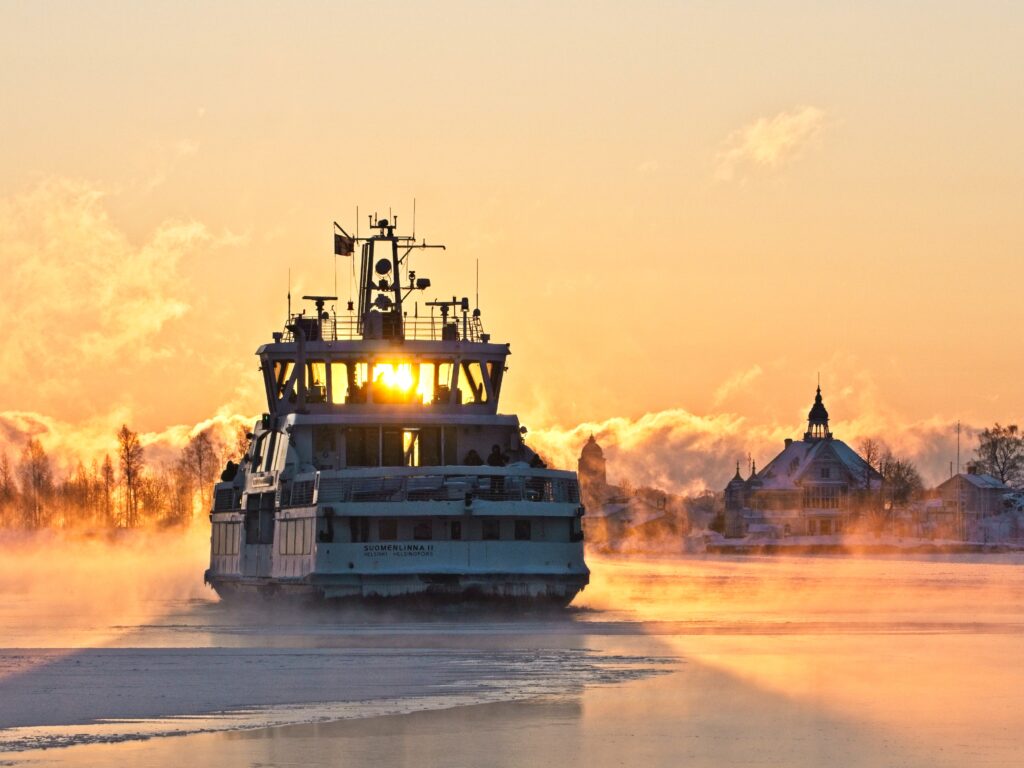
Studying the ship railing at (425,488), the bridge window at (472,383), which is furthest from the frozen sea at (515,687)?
the bridge window at (472,383)

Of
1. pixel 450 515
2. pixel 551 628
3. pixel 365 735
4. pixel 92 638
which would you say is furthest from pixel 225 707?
pixel 450 515

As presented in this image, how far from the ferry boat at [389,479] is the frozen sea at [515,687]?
1295 millimetres

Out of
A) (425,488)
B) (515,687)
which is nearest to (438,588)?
(425,488)

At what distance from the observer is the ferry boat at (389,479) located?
190 feet

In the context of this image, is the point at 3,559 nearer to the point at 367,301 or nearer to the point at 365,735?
the point at 367,301

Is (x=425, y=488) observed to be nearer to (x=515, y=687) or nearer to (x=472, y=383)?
(x=472, y=383)

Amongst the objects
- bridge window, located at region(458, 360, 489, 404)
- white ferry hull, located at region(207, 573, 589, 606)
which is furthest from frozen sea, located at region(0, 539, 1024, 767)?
bridge window, located at region(458, 360, 489, 404)

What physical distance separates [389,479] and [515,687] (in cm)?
2430

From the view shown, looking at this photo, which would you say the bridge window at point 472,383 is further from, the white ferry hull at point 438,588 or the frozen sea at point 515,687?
the white ferry hull at point 438,588

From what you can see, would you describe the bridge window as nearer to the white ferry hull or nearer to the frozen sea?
the frozen sea

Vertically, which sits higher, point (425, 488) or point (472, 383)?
point (472, 383)

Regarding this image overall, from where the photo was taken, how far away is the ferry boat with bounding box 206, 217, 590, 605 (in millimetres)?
57938

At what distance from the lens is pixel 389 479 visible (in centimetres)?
5869

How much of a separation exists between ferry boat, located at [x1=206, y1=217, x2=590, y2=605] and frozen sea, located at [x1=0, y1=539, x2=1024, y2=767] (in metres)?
1.30
